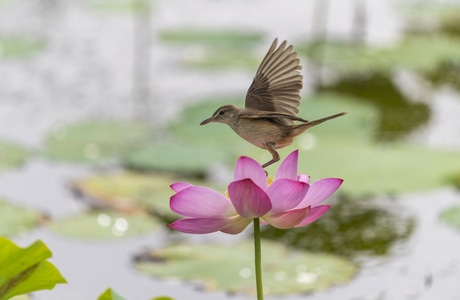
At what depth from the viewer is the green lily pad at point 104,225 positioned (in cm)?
211

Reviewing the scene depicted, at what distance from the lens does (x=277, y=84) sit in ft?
3.27

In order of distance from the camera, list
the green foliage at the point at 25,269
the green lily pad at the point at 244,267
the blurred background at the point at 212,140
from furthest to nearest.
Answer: the blurred background at the point at 212,140
the green lily pad at the point at 244,267
the green foliage at the point at 25,269

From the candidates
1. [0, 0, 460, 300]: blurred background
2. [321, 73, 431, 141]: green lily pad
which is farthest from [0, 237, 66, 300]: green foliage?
[321, 73, 431, 141]: green lily pad

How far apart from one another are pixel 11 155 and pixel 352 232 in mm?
1030

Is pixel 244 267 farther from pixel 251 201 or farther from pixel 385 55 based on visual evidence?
pixel 385 55

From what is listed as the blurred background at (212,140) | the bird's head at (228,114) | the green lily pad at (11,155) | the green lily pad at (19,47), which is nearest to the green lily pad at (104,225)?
Answer: the blurred background at (212,140)

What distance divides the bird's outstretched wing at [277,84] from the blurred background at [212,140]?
81 cm

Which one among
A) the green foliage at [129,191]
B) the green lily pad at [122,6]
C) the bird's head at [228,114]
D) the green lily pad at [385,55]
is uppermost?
the green lily pad at [122,6]

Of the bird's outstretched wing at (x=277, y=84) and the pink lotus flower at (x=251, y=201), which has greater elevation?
the bird's outstretched wing at (x=277, y=84)

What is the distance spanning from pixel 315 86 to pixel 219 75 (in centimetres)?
44

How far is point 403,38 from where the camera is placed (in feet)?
13.3

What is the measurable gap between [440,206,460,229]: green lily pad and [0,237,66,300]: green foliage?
1279mm

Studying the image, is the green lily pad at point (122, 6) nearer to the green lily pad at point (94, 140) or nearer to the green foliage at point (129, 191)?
the green lily pad at point (94, 140)

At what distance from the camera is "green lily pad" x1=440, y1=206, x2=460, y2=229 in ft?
6.94
